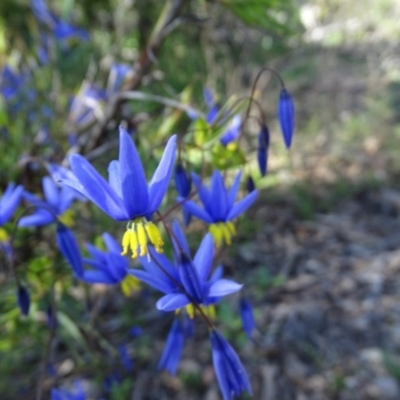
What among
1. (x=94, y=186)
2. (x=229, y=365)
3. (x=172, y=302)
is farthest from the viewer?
(x=229, y=365)

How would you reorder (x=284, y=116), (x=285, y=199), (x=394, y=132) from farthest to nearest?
(x=394, y=132) < (x=285, y=199) < (x=284, y=116)

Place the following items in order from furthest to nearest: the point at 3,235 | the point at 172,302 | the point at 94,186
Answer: the point at 3,235 → the point at 172,302 → the point at 94,186

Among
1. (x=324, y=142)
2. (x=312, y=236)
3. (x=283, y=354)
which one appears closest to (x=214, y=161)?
(x=283, y=354)

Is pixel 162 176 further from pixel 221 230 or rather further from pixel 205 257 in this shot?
pixel 221 230

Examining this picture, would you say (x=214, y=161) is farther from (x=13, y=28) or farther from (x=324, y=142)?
(x=324, y=142)

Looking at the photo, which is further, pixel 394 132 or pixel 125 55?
pixel 394 132

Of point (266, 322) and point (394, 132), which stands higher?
point (394, 132)

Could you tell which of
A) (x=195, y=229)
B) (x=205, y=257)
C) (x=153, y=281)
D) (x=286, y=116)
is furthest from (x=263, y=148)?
(x=195, y=229)

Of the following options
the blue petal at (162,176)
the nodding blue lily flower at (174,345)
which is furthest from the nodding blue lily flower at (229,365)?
the blue petal at (162,176)
